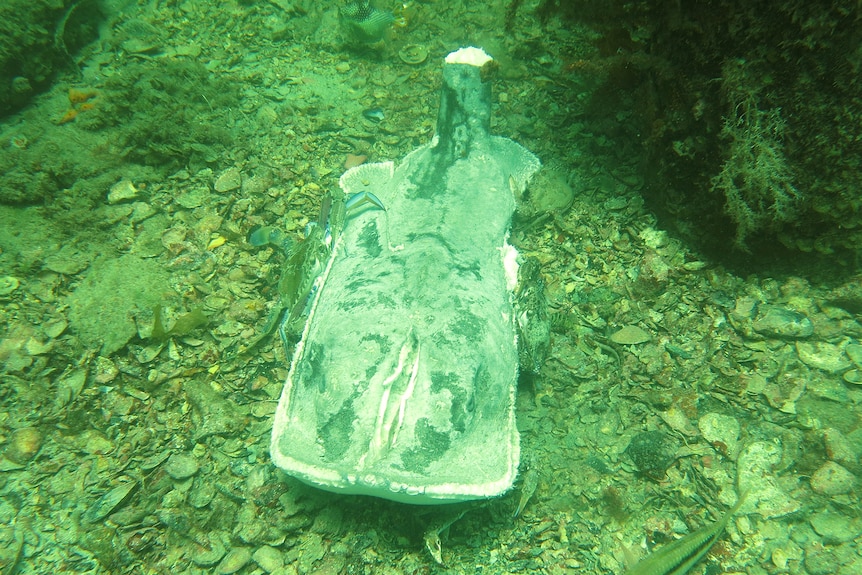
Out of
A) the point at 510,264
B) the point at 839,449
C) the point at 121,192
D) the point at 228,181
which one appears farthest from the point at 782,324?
the point at 121,192

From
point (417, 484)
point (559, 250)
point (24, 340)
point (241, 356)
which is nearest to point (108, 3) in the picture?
point (24, 340)

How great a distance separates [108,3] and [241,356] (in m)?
5.67

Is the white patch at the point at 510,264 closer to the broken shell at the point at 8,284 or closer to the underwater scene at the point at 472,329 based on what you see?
the underwater scene at the point at 472,329

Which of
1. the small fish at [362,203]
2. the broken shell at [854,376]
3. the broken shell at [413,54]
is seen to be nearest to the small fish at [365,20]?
the broken shell at [413,54]

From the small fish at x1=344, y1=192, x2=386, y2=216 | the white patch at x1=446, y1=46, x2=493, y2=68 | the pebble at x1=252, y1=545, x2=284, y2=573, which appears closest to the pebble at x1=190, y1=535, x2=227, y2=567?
the pebble at x1=252, y1=545, x2=284, y2=573

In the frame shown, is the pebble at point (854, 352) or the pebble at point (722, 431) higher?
the pebble at point (854, 352)

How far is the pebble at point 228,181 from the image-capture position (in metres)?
4.13

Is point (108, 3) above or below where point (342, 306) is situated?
above

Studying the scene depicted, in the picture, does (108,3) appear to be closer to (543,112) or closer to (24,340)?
(24,340)

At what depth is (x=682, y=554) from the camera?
2.60m

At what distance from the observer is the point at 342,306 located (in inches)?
106

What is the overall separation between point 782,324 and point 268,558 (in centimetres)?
395

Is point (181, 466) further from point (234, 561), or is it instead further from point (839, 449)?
point (839, 449)

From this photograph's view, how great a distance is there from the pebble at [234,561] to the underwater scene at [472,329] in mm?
15
